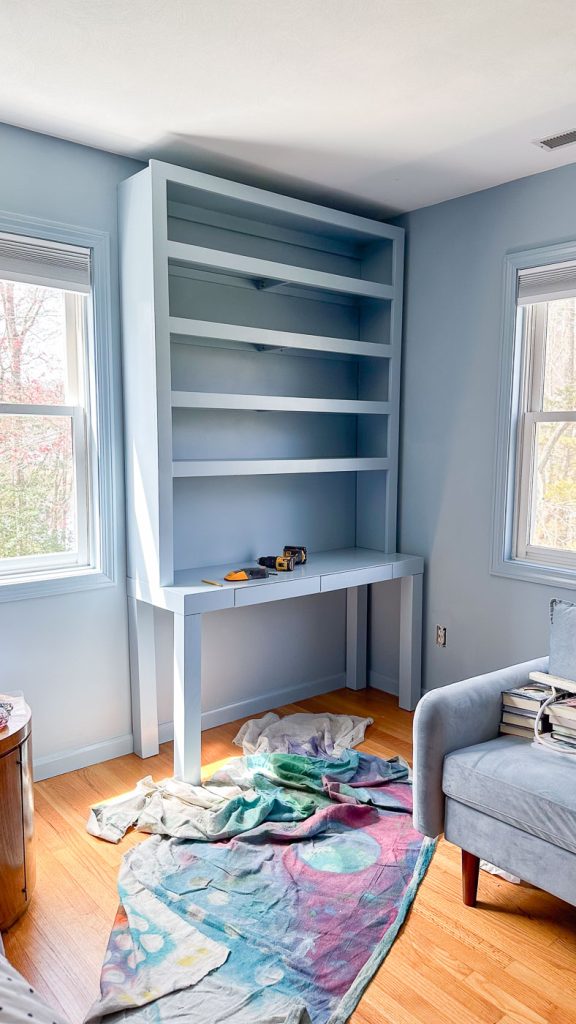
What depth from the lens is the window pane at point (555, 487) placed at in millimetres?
3219

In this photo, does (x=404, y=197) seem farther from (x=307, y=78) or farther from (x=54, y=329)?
(x=54, y=329)

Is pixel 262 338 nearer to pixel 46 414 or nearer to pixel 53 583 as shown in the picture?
pixel 46 414

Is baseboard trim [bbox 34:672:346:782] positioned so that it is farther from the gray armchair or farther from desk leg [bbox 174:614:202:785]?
the gray armchair

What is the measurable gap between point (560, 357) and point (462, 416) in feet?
1.78

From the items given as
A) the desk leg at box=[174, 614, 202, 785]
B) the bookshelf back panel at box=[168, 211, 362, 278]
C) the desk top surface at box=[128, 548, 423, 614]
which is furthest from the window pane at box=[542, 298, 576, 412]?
the desk leg at box=[174, 614, 202, 785]

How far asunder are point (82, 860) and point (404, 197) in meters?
3.17

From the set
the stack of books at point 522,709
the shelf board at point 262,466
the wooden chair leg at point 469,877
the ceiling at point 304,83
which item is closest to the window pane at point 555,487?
the shelf board at point 262,466

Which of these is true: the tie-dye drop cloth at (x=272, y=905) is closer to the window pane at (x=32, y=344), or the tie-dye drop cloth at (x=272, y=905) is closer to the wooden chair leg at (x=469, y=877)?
the wooden chair leg at (x=469, y=877)

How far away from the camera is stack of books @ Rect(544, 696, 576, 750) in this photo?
2.21 m

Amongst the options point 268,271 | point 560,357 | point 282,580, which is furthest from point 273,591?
point 560,357

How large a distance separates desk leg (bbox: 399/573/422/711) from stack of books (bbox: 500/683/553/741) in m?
1.34

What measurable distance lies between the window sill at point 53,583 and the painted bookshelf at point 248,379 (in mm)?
Result: 159

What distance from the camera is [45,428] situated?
300 centimetres

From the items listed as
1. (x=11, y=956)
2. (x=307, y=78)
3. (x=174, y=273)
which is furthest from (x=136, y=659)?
(x=307, y=78)
